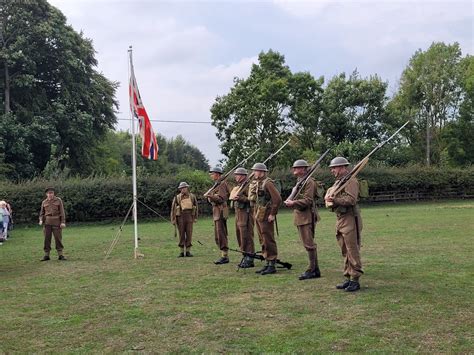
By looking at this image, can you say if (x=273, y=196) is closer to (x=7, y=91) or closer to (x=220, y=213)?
(x=220, y=213)

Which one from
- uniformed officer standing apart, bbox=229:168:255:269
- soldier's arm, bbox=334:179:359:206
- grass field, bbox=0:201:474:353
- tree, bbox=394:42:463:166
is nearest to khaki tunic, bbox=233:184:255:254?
uniformed officer standing apart, bbox=229:168:255:269

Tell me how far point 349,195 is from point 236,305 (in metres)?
2.67

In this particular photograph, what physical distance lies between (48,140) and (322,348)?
32423 millimetres

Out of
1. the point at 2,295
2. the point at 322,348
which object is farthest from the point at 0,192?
the point at 322,348

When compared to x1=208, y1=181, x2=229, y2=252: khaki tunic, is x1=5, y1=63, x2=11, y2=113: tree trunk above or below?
above

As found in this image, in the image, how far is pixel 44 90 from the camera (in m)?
37.6

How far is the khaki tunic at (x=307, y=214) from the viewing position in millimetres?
10008

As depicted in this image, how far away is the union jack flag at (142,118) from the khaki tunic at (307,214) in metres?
5.96

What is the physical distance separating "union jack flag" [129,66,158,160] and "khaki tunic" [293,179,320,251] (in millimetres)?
5964

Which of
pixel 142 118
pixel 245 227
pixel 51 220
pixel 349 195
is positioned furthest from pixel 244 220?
pixel 51 220

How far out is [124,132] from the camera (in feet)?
306

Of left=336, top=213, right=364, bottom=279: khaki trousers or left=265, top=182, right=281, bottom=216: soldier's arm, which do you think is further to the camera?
left=265, top=182, right=281, bottom=216: soldier's arm

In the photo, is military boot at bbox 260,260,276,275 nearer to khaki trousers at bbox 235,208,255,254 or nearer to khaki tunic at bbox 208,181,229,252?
khaki trousers at bbox 235,208,255,254

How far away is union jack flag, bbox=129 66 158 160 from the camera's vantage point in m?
14.5
